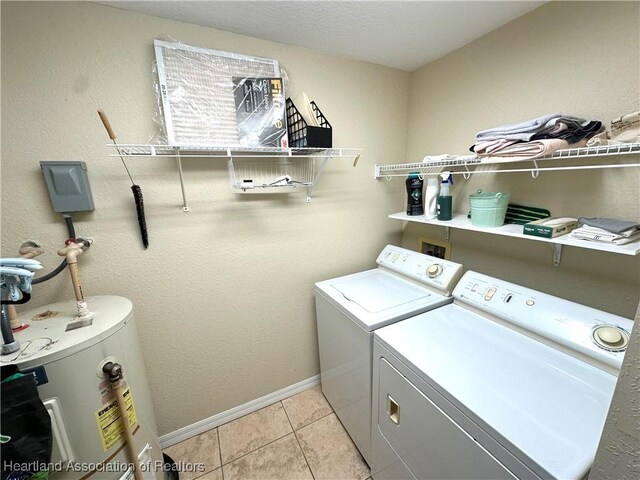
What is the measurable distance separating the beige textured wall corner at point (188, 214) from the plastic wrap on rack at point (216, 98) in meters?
0.08

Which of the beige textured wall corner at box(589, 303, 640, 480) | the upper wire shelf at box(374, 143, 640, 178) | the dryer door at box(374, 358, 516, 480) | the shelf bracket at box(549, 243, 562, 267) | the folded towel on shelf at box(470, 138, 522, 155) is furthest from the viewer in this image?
the shelf bracket at box(549, 243, 562, 267)

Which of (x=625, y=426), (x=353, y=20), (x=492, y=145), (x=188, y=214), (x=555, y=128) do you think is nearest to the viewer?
(x=625, y=426)

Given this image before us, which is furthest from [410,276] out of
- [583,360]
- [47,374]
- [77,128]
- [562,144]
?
[77,128]

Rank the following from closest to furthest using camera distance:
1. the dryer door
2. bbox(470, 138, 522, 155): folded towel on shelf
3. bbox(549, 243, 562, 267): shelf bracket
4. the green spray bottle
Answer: the dryer door → bbox(470, 138, 522, 155): folded towel on shelf → bbox(549, 243, 562, 267): shelf bracket → the green spray bottle

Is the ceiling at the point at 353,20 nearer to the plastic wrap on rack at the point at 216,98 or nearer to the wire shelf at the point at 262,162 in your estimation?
the plastic wrap on rack at the point at 216,98

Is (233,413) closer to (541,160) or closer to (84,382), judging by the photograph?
(84,382)

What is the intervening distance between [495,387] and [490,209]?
83 cm

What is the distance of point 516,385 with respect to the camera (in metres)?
0.90

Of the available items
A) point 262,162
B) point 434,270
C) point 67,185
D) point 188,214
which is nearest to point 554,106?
point 434,270

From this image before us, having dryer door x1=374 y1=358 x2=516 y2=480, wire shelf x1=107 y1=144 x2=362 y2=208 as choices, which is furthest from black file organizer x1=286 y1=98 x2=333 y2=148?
dryer door x1=374 y1=358 x2=516 y2=480

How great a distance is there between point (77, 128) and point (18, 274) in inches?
30.0

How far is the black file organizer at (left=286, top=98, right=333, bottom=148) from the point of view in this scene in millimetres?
1424

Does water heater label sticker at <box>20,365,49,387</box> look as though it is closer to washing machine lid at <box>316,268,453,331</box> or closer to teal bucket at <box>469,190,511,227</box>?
washing machine lid at <box>316,268,453,331</box>

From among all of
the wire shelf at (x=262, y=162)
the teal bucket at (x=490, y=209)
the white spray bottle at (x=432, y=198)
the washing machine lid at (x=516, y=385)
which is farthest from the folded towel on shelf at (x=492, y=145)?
the washing machine lid at (x=516, y=385)
